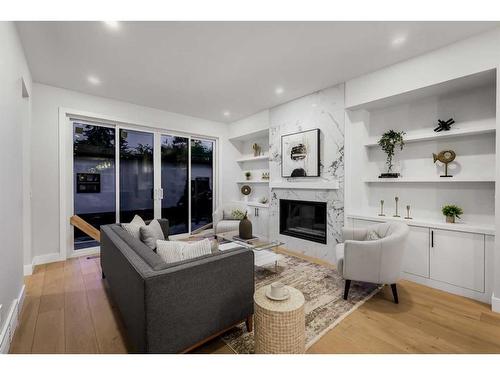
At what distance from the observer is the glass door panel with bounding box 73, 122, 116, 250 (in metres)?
3.88

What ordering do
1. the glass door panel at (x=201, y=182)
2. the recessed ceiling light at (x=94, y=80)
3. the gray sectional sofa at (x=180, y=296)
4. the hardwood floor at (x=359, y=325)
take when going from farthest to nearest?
the glass door panel at (x=201, y=182), the recessed ceiling light at (x=94, y=80), the hardwood floor at (x=359, y=325), the gray sectional sofa at (x=180, y=296)

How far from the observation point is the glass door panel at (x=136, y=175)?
14.0ft

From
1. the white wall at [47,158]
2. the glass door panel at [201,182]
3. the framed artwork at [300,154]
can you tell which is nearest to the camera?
the white wall at [47,158]

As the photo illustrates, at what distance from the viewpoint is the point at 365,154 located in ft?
11.3

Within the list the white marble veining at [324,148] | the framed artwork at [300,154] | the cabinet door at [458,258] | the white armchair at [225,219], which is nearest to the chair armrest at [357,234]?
the white marble veining at [324,148]

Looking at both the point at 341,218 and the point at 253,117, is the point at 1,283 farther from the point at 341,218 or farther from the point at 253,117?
the point at 253,117

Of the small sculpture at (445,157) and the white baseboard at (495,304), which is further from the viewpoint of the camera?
the small sculpture at (445,157)

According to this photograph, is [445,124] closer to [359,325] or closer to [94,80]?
[359,325]

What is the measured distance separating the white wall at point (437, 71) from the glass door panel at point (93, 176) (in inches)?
164

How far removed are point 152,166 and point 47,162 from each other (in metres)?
1.58

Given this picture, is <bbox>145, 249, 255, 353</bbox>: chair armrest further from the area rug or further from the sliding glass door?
the sliding glass door

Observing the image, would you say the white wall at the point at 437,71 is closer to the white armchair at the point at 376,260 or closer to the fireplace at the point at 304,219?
the white armchair at the point at 376,260

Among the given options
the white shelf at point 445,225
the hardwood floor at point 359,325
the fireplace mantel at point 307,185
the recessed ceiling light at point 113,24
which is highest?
the recessed ceiling light at point 113,24

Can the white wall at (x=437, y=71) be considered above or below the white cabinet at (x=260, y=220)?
above
